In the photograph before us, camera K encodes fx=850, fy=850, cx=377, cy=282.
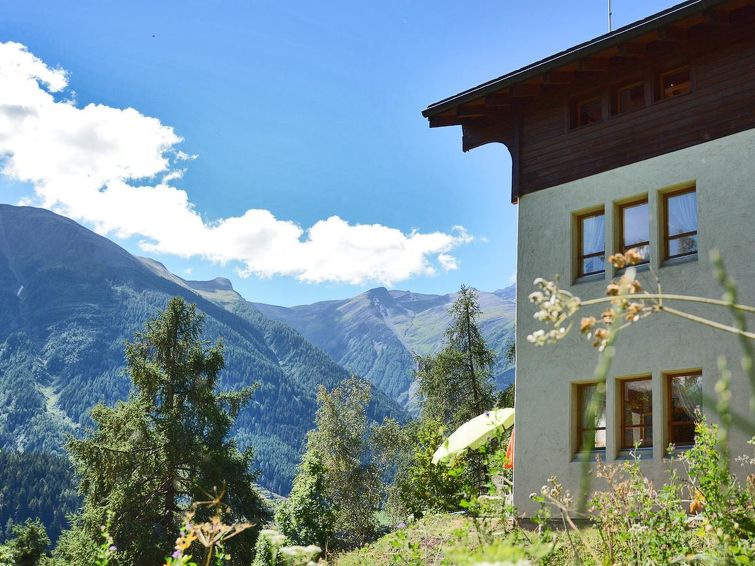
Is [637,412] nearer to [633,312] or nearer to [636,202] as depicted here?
[636,202]

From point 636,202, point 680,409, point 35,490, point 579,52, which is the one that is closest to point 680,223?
point 636,202

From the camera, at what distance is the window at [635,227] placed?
46.9ft

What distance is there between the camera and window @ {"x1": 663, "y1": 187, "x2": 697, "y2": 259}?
1372 centimetres

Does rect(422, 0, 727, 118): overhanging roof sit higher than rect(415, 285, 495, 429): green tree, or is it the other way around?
rect(422, 0, 727, 118): overhanging roof

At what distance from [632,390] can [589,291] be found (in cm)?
185

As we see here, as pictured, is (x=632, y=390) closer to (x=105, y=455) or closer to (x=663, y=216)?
(x=663, y=216)

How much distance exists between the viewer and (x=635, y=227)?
14.6m

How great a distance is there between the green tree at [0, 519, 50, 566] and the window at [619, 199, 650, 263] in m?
42.9

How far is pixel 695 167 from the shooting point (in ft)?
44.4

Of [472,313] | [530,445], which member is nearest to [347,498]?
[472,313]

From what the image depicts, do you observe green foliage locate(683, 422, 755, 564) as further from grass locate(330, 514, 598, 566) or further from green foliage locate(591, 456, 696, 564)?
grass locate(330, 514, 598, 566)

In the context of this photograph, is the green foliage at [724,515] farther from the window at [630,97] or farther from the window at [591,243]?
the window at [630,97]

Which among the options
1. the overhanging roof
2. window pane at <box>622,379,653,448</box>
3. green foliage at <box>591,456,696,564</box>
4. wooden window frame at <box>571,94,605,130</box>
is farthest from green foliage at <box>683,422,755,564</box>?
wooden window frame at <box>571,94,605,130</box>

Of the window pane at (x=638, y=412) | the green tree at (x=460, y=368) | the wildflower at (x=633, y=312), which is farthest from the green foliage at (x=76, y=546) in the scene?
the wildflower at (x=633, y=312)
